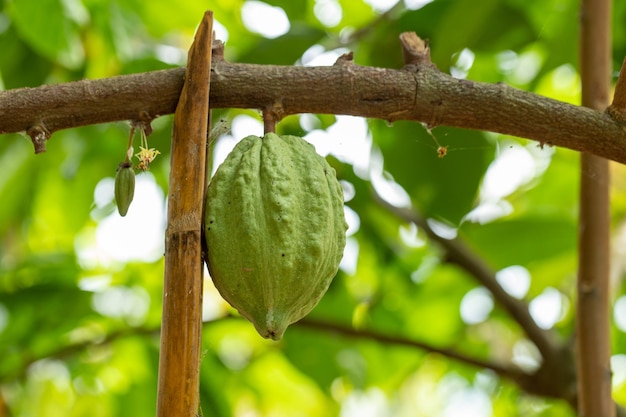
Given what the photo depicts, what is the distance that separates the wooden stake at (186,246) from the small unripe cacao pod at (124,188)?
4.8 inches

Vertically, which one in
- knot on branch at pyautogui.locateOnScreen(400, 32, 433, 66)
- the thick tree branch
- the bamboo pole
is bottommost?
the bamboo pole

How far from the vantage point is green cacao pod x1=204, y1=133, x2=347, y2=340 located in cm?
128

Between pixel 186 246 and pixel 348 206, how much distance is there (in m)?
1.51

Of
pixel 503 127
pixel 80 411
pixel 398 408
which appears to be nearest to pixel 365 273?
pixel 80 411

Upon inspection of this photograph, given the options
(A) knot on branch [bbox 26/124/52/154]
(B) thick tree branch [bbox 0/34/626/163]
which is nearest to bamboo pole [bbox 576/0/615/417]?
(B) thick tree branch [bbox 0/34/626/163]

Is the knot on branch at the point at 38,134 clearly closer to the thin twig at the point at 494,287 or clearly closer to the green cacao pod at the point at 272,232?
the green cacao pod at the point at 272,232

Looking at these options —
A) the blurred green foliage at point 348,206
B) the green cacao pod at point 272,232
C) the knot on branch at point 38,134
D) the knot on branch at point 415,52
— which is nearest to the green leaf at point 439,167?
the blurred green foliage at point 348,206

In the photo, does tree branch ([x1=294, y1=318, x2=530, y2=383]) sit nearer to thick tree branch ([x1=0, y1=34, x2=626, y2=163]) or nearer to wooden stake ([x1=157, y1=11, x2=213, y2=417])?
thick tree branch ([x1=0, y1=34, x2=626, y2=163])

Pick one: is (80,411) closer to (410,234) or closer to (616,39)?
(410,234)

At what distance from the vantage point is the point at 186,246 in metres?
1.24

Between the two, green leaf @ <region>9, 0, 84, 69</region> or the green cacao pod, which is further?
green leaf @ <region>9, 0, 84, 69</region>

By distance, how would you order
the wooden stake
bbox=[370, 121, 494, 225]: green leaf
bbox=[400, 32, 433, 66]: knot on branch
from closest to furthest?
the wooden stake, bbox=[400, 32, 433, 66]: knot on branch, bbox=[370, 121, 494, 225]: green leaf

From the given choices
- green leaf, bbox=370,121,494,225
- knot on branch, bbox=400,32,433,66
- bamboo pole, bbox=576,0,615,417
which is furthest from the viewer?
green leaf, bbox=370,121,494,225

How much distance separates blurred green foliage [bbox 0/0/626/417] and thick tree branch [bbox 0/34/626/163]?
1.07 meters
